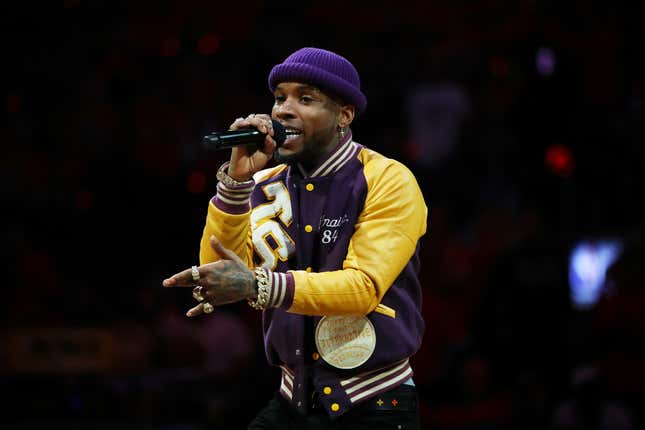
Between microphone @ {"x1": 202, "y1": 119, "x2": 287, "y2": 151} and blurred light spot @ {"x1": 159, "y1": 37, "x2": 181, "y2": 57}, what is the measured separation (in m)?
5.01

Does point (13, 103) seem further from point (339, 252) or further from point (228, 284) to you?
point (228, 284)

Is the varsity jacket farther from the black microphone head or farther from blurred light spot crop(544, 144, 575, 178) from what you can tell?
blurred light spot crop(544, 144, 575, 178)

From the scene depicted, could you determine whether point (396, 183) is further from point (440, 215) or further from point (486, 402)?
point (440, 215)

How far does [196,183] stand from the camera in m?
6.66

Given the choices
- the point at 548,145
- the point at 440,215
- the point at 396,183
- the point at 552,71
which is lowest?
the point at 440,215

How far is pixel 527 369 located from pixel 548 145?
1882 millimetres

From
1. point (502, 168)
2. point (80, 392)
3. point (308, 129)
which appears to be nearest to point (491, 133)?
point (502, 168)

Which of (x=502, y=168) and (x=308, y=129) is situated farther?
(x=502, y=168)

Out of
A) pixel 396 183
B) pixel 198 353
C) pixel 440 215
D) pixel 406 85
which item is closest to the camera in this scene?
pixel 396 183

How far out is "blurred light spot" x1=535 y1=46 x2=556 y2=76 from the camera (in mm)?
6906

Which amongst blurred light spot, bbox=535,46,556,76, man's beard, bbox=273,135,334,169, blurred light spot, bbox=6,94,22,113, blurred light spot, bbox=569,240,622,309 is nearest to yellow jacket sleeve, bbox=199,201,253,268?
man's beard, bbox=273,135,334,169

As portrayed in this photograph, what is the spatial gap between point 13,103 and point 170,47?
1.22 m

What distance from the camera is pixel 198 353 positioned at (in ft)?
19.7

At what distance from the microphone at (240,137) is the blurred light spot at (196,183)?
4.29 metres
